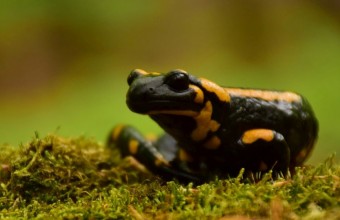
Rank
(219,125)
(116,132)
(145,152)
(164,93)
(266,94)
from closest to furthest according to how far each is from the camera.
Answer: (164,93) < (219,125) < (266,94) < (145,152) < (116,132)

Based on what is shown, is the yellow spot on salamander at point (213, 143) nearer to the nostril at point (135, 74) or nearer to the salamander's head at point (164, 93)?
the salamander's head at point (164, 93)

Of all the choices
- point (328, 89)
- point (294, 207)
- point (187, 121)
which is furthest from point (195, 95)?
point (328, 89)

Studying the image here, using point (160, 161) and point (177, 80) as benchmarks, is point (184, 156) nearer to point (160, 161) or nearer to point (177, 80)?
point (160, 161)

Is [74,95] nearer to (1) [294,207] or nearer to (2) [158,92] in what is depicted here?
(2) [158,92]

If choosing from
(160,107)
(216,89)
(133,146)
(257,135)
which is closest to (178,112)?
(160,107)

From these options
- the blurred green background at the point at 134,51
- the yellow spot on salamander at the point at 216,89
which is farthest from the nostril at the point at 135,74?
the blurred green background at the point at 134,51

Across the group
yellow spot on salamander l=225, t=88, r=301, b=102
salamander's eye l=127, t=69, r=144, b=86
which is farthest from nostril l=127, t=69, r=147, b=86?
yellow spot on salamander l=225, t=88, r=301, b=102
